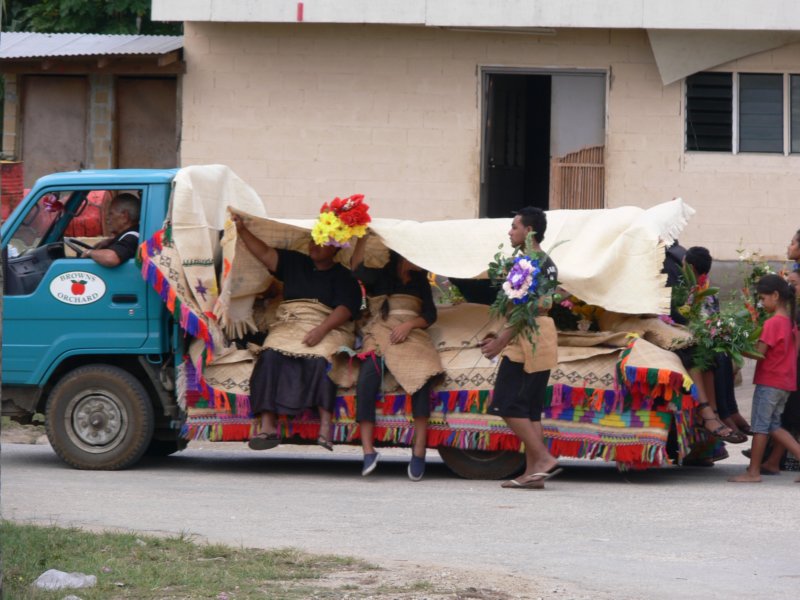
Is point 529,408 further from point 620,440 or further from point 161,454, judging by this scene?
point 161,454

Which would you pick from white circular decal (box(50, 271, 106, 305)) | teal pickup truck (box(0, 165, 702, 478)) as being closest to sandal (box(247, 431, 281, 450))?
teal pickup truck (box(0, 165, 702, 478))

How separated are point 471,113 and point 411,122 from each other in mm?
804

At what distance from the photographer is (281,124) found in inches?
707

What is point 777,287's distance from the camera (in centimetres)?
1002

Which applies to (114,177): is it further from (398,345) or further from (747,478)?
(747,478)

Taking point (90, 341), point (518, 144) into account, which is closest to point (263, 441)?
point (90, 341)

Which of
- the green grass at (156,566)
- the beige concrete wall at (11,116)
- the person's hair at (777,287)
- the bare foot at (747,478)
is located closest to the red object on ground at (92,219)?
the green grass at (156,566)

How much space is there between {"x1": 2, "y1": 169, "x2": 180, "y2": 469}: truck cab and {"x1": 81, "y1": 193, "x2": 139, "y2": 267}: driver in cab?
0.06 metres

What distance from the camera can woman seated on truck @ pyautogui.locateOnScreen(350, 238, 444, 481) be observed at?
9.77 metres

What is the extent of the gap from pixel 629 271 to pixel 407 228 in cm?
167

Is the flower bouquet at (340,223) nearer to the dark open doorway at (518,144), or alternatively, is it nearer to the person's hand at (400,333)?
the person's hand at (400,333)

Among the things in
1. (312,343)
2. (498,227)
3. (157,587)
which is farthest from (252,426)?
(157,587)

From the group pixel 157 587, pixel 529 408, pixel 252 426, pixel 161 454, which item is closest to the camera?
pixel 157 587

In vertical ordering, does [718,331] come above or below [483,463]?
above
